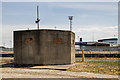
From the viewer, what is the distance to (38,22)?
49.4ft

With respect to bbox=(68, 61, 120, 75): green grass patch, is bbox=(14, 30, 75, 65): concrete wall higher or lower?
higher

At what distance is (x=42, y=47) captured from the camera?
1336cm

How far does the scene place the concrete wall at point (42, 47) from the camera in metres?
13.4

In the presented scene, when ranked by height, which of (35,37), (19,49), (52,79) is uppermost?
(35,37)

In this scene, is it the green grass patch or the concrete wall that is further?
the concrete wall

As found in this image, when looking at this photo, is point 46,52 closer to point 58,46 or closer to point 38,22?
point 58,46

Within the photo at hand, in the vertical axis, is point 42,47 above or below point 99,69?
above

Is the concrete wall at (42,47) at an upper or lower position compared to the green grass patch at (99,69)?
upper

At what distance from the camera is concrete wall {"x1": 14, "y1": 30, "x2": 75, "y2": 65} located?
13352 mm

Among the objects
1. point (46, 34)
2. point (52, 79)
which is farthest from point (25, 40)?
point (52, 79)

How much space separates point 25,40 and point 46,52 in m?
1.85

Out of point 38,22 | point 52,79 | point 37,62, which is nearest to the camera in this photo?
point 52,79

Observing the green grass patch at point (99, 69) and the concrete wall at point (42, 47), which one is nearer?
the green grass patch at point (99, 69)

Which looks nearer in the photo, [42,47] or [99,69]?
[99,69]
